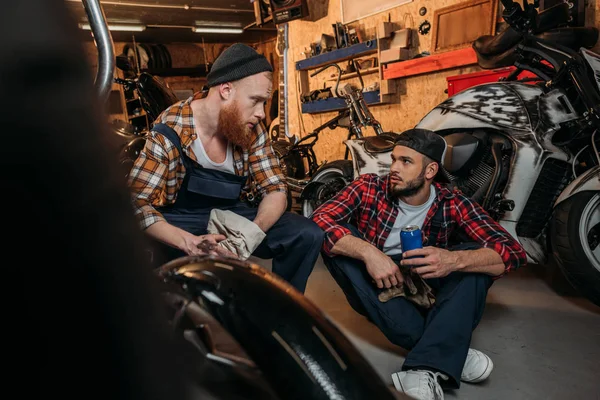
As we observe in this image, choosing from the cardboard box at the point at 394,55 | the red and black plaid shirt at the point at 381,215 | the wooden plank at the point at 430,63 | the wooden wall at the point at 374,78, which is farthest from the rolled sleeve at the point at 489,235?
the cardboard box at the point at 394,55

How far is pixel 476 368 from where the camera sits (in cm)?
153

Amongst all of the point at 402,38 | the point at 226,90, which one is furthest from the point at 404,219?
the point at 402,38

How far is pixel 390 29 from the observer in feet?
15.7

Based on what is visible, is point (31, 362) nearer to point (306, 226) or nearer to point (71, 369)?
point (71, 369)

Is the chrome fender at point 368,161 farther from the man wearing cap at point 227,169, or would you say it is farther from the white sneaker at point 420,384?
the white sneaker at point 420,384

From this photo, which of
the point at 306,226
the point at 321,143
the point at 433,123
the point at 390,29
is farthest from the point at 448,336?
the point at 321,143

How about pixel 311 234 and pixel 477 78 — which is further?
pixel 477 78

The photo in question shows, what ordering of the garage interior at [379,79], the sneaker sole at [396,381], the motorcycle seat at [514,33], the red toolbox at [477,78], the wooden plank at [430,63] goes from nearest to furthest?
the sneaker sole at [396,381]
the garage interior at [379,79]
the motorcycle seat at [514,33]
the red toolbox at [477,78]
the wooden plank at [430,63]

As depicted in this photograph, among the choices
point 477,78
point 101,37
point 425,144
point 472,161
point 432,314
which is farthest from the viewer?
point 477,78

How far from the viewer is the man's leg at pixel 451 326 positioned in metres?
1.47

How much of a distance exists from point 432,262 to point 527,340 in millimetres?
586

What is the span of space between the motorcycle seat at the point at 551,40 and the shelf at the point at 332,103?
2.18 metres

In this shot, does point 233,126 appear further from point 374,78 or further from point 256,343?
point 374,78

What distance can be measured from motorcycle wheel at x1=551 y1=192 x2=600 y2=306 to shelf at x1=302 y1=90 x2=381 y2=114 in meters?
3.23
